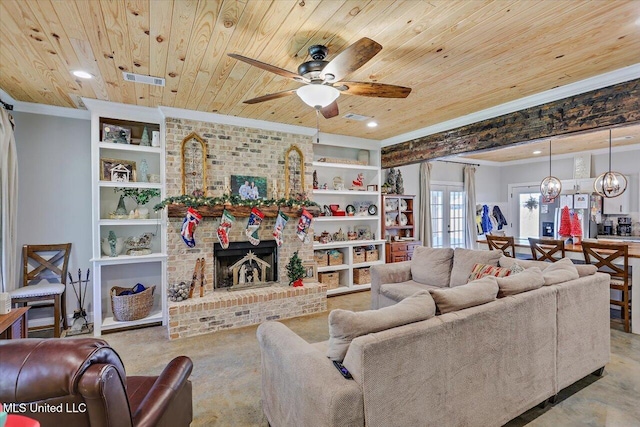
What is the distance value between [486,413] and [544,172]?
7430 millimetres

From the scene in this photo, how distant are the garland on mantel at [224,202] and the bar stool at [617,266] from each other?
12.1ft

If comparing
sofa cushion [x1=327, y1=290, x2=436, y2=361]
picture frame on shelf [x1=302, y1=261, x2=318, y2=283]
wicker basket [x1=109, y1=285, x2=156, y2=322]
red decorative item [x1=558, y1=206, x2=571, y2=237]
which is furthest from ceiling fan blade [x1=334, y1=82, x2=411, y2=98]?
red decorative item [x1=558, y1=206, x2=571, y2=237]

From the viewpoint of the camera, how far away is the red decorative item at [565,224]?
6.44 meters

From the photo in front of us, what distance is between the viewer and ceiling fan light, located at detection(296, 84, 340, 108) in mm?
2348

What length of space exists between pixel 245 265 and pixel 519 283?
3.37m

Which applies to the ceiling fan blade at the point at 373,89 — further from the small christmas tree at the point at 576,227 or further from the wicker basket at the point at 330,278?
the small christmas tree at the point at 576,227

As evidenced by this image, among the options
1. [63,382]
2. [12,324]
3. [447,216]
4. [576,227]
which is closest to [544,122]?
[576,227]

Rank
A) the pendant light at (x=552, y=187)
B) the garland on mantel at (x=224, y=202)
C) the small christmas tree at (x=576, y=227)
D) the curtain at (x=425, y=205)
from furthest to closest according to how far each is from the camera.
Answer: the curtain at (x=425, y=205), the small christmas tree at (x=576, y=227), the pendant light at (x=552, y=187), the garland on mantel at (x=224, y=202)

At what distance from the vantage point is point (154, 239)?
432cm

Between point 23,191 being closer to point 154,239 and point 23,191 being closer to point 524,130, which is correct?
point 154,239

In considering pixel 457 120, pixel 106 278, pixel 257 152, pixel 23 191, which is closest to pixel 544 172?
pixel 457 120

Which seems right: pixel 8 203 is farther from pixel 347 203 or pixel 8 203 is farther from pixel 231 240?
pixel 347 203

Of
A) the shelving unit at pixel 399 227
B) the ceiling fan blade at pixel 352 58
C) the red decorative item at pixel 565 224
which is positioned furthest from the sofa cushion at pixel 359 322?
the red decorative item at pixel 565 224

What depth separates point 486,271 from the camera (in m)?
3.31
